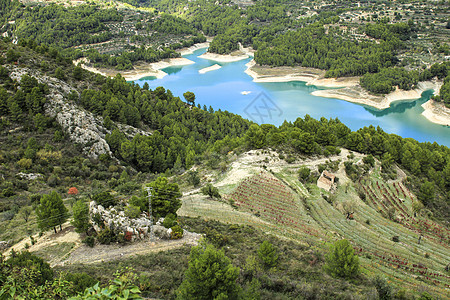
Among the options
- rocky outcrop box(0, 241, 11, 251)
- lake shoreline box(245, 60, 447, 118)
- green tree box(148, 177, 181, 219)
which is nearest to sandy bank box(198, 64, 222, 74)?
lake shoreline box(245, 60, 447, 118)

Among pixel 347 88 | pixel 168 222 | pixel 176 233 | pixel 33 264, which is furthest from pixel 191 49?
pixel 33 264

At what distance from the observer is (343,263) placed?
15.1 m

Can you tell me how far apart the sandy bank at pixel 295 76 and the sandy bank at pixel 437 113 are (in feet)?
62.9

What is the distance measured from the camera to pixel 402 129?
201ft

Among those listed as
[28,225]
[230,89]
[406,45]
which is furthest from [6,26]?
[406,45]

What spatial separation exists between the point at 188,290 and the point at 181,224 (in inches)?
349

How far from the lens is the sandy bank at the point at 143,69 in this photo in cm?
8849

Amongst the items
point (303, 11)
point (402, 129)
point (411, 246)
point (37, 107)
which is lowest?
point (402, 129)

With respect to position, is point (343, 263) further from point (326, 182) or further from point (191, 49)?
point (191, 49)

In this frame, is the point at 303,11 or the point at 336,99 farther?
the point at 303,11

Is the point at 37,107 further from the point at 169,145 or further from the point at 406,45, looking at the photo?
the point at 406,45

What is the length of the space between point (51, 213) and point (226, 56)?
100 metres

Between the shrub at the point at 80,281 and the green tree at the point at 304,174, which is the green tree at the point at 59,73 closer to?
the green tree at the point at 304,174

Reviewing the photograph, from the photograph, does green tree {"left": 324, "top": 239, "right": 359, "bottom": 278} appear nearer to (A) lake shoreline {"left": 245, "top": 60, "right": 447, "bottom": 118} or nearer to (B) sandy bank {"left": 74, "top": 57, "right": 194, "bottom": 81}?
(A) lake shoreline {"left": 245, "top": 60, "right": 447, "bottom": 118}
